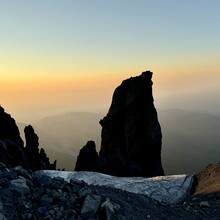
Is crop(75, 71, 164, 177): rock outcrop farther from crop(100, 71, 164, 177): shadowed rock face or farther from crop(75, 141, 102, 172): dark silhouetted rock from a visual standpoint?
crop(75, 141, 102, 172): dark silhouetted rock

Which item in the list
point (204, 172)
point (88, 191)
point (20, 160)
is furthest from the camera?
point (20, 160)

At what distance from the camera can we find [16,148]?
81.9 meters

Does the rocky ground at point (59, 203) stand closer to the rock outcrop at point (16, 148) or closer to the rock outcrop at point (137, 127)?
the rock outcrop at point (16, 148)

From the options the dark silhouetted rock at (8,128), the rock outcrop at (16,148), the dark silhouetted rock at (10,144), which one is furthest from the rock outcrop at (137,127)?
the dark silhouetted rock at (10,144)

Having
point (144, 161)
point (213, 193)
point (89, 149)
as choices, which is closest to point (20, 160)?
point (89, 149)

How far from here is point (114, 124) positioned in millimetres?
104875

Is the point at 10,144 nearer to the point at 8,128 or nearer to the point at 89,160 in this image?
the point at 8,128

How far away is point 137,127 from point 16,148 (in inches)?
1362

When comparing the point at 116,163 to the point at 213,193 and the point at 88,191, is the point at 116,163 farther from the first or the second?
the point at 88,191

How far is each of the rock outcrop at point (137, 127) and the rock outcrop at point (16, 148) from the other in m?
17.0

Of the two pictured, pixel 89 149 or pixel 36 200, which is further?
pixel 89 149

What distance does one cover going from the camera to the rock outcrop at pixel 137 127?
102 meters

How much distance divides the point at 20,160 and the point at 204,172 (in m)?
41.5

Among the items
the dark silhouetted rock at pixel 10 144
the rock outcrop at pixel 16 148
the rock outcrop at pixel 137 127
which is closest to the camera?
the dark silhouetted rock at pixel 10 144
